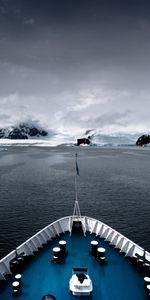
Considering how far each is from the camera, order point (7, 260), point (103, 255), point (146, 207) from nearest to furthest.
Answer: point (7, 260)
point (103, 255)
point (146, 207)

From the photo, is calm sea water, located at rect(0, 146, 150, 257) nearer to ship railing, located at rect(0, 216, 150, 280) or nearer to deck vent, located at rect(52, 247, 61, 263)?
ship railing, located at rect(0, 216, 150, 280)

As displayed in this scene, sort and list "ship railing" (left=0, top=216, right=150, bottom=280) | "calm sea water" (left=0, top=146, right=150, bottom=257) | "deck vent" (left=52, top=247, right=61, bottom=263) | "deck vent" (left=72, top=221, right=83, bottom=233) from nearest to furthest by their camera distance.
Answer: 1. "ship railing" (left=0, top=216, right=150, bottom=280)
2. "deck vent" (left=52, top=247, right=61, bottom=263)
3. "deck vent" (left=72, top=221, right=83, bottom=233)
4. "calm sea water" (left=0, top=146, right=150, bottom=257)

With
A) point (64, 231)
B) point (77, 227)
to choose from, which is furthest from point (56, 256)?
point (77, 227)

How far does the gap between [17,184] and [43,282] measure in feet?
214

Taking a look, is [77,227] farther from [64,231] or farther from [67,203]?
[67,203]

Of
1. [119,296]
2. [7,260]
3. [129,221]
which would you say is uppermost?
[7,260]

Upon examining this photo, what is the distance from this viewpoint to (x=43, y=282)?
59.7 feet

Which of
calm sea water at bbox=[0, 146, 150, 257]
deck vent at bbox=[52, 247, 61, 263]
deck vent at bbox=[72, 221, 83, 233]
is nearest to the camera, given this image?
deck vent at bbox=[52, 247, 61, 263]

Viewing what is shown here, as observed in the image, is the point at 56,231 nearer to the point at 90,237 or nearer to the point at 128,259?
the point at 90,237

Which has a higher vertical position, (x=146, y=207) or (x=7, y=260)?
(x=7, y=260)

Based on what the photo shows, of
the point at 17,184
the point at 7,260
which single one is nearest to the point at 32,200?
the point at 17,184

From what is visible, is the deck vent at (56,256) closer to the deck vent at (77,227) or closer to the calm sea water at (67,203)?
the deck vent at (77,227)

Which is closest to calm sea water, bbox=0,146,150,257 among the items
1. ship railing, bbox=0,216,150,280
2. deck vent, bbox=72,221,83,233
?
ship railing, bbox=0,216,150,280

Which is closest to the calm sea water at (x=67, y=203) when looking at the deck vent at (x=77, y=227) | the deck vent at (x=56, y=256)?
the deck vent at (x=77, y=227)
